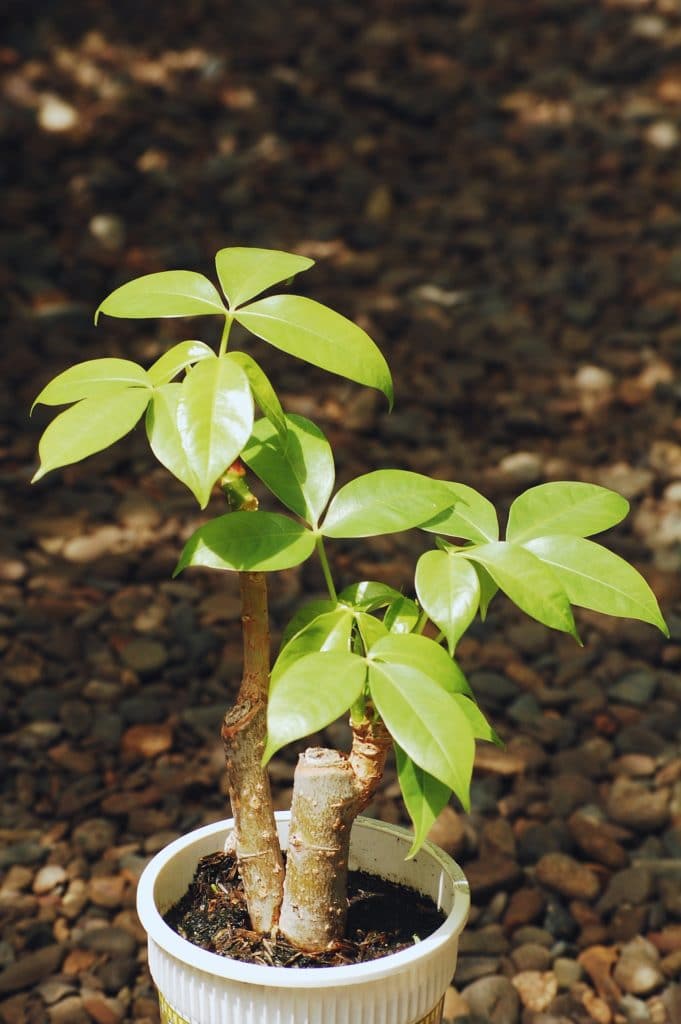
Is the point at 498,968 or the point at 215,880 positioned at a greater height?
the point at 215,880

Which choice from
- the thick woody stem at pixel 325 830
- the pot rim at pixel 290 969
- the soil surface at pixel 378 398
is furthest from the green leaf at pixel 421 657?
the soil surface at pixel 378 398

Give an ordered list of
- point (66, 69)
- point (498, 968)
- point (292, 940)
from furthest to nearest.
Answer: point (66, 69), point (498, 968), point (292, 940)

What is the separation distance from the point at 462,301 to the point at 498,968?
1972 millimetres

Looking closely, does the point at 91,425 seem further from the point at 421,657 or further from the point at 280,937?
the point at 280,937

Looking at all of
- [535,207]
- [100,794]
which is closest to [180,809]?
[100,794]

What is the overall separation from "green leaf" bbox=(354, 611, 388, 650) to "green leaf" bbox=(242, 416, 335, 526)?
84mm

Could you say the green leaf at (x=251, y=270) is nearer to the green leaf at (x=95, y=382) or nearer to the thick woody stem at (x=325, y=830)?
the green leaf at (x=95, y=382)

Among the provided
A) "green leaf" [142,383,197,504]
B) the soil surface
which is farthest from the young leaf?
the soil surface

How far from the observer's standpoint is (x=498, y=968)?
1.63m

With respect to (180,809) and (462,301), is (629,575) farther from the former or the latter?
(462,301)

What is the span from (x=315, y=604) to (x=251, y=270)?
278 mm

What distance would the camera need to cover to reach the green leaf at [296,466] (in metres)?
1.01

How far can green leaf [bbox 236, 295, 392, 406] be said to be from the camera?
940mm

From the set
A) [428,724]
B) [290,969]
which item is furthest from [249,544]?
[290,969]
